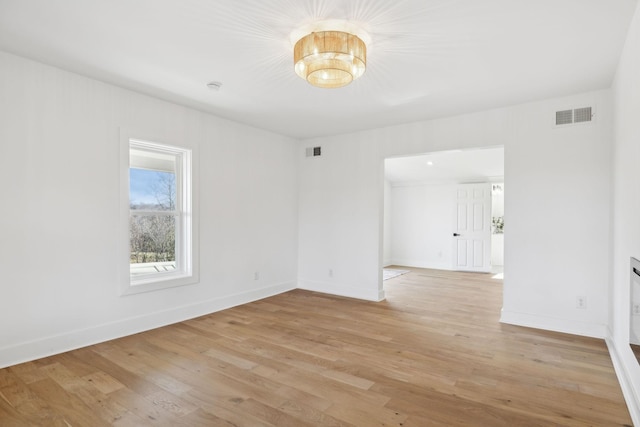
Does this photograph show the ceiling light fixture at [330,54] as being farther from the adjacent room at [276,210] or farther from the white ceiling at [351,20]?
the white ceiling at [351,20]

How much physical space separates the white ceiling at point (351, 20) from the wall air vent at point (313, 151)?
5.88 feet

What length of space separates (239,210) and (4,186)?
255 cm

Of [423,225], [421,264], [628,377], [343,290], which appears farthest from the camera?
[423,225]

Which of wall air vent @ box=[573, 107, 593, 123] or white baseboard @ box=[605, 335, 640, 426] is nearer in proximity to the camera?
white baseboard @ box=[605, 335, 640, 426]

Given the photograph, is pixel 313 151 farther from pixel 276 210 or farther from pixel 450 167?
pixel 450 167

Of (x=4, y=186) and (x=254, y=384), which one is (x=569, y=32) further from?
(x=4, y=186)

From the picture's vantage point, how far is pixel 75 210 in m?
3.27

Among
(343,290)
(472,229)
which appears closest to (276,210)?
(343,290)

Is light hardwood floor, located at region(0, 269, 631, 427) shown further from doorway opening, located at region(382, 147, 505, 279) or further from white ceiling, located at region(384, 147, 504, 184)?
doorway opening, located at region(382, 147, 505, 279)

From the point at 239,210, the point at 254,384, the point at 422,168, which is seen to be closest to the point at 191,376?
the point at 254,384

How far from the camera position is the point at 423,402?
2348 millimetres

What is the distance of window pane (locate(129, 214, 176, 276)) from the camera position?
3.88 metres

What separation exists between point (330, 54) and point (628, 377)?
10.1ft

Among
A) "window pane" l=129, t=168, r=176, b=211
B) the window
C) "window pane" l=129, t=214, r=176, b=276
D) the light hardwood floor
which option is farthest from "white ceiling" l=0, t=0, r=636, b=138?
the light hardwood floor
